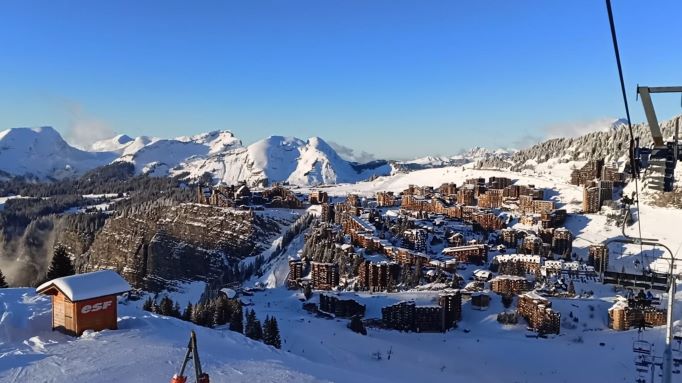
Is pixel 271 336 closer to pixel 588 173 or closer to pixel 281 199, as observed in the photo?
pixel 588 173

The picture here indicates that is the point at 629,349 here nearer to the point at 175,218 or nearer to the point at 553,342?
the point at 553,342

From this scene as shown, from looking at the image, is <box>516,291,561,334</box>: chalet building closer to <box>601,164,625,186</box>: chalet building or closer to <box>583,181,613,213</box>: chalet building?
<box>583,181,613,213</box>: chalet building

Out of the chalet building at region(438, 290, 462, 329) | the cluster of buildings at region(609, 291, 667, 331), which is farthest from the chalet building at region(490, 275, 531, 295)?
the cluster of buildings at region(609, 291, 667, 331)

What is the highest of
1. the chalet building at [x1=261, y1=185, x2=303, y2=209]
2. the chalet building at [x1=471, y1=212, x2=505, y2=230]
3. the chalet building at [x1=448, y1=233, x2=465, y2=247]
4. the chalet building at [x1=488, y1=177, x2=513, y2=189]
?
the chalet building at [x1=488, y1=177, x2=513, y2=189]

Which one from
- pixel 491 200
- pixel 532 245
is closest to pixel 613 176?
pixel 491 200

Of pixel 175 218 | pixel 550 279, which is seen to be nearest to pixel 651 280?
pixel 550 279

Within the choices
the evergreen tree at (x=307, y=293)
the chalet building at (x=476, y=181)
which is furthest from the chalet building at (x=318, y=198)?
the evergreen tree at (x=307, y=293)
